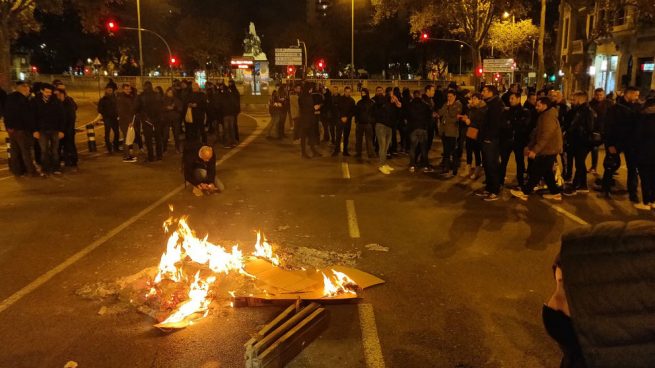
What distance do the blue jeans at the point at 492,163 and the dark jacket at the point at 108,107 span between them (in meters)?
9.93

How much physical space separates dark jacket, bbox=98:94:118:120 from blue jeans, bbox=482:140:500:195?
9931mm

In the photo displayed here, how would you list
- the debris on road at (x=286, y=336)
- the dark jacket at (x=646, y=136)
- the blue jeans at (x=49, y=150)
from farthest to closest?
the blue jeans at (x=49, y=150), the dark jacket at (x=646, y=136), the debris on road at (x=286, y=336)

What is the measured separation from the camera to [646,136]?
27.4 feet

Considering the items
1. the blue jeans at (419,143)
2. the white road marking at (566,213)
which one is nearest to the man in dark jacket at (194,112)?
the blue jeans at (419,143)

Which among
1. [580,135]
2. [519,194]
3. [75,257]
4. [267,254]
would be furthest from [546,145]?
[75,257]

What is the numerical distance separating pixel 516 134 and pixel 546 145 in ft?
4.80

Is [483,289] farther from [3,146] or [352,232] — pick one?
[3,146]

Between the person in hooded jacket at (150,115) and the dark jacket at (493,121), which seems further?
the person in hooded jacket at (150,115)

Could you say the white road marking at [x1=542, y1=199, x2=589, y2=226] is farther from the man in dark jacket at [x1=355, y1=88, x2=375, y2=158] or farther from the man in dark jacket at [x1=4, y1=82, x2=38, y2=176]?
the man in dark jacket at [x1=4, y1=82, x2=38, y2=176]

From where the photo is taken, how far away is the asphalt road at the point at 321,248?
4188mm

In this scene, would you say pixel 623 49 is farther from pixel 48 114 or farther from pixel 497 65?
pixel 48 114

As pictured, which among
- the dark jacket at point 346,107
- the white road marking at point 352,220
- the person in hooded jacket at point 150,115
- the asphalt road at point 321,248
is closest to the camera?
the asphalt road at point 321,248

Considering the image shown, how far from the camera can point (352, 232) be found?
737cm

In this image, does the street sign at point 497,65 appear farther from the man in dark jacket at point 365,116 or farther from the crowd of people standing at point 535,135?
the man in dark jacket at point 365,116
